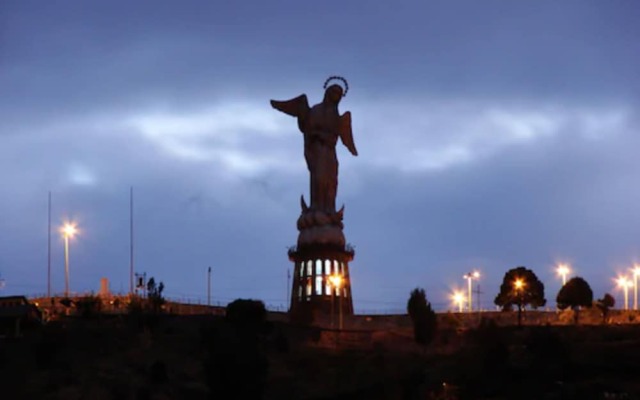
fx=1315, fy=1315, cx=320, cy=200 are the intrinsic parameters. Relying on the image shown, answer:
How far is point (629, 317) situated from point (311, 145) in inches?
1448

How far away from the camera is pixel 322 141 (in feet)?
440

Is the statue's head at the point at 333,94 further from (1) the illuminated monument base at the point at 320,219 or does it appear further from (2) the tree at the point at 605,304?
(2) the tree at the point at 605,304

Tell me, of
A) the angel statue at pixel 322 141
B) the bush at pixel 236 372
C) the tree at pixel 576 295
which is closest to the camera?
the bush at pixel 236 372

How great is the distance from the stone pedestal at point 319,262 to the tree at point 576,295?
21.5 metres

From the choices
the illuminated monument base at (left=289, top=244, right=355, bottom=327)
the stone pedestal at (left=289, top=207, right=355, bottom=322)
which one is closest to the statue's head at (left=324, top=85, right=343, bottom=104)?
the stone pedestal at (left=289, top=207, right=355, bottom=322)

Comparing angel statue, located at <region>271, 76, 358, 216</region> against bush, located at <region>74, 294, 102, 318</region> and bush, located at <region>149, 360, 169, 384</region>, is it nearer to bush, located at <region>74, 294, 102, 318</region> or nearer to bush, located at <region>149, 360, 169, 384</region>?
bush, located at <region>74, 294, 102, 318</region>

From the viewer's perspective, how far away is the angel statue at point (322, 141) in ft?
439

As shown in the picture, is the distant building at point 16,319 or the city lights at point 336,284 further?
the city lights at point 336,284

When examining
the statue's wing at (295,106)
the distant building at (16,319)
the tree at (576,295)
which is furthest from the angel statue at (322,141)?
the distant building at (16,319)

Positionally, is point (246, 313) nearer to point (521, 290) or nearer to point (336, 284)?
point (336, 284)

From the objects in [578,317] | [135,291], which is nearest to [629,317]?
[578,317]

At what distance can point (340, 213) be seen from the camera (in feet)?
444

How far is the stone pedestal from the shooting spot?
5182 inches

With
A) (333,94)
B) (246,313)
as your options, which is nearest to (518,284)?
(333,94)
